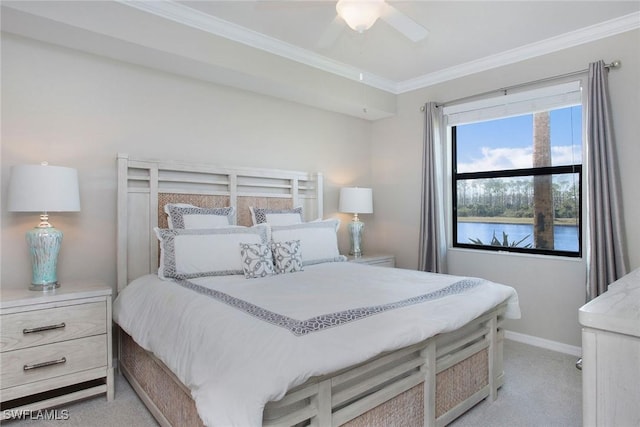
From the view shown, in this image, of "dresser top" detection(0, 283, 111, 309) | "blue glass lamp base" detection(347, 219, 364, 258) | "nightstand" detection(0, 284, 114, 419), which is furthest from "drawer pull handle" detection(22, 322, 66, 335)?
"blue glass lamp base" detection(347, 219, 364, 258)

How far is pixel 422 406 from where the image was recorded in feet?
6.09

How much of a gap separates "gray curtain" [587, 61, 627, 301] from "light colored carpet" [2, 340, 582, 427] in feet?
2.56

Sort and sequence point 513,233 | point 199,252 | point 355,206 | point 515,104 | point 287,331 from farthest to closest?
point 355,206 → point 513,233 → point 515,104 → point 199,252 → point 287,331

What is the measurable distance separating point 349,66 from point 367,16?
184 centimetres

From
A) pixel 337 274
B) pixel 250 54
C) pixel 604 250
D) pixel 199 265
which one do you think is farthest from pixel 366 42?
pixel 604 250

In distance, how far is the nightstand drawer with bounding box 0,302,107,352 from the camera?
6.57 ft

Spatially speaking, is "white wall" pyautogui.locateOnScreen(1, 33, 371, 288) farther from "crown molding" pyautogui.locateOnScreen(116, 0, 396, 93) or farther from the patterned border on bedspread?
the patterned border on bedspread

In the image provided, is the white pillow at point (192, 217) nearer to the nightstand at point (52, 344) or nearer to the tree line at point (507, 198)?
the nightstand at point (52, 344)

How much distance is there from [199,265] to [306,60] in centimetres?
209

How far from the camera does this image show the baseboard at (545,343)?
3098 millimetres

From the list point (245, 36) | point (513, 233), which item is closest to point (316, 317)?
point (245, 36)

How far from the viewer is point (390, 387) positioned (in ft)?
5.58

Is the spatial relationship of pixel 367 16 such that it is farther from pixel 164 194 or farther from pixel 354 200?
pixel 354 200

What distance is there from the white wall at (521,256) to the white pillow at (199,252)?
7.33ft
